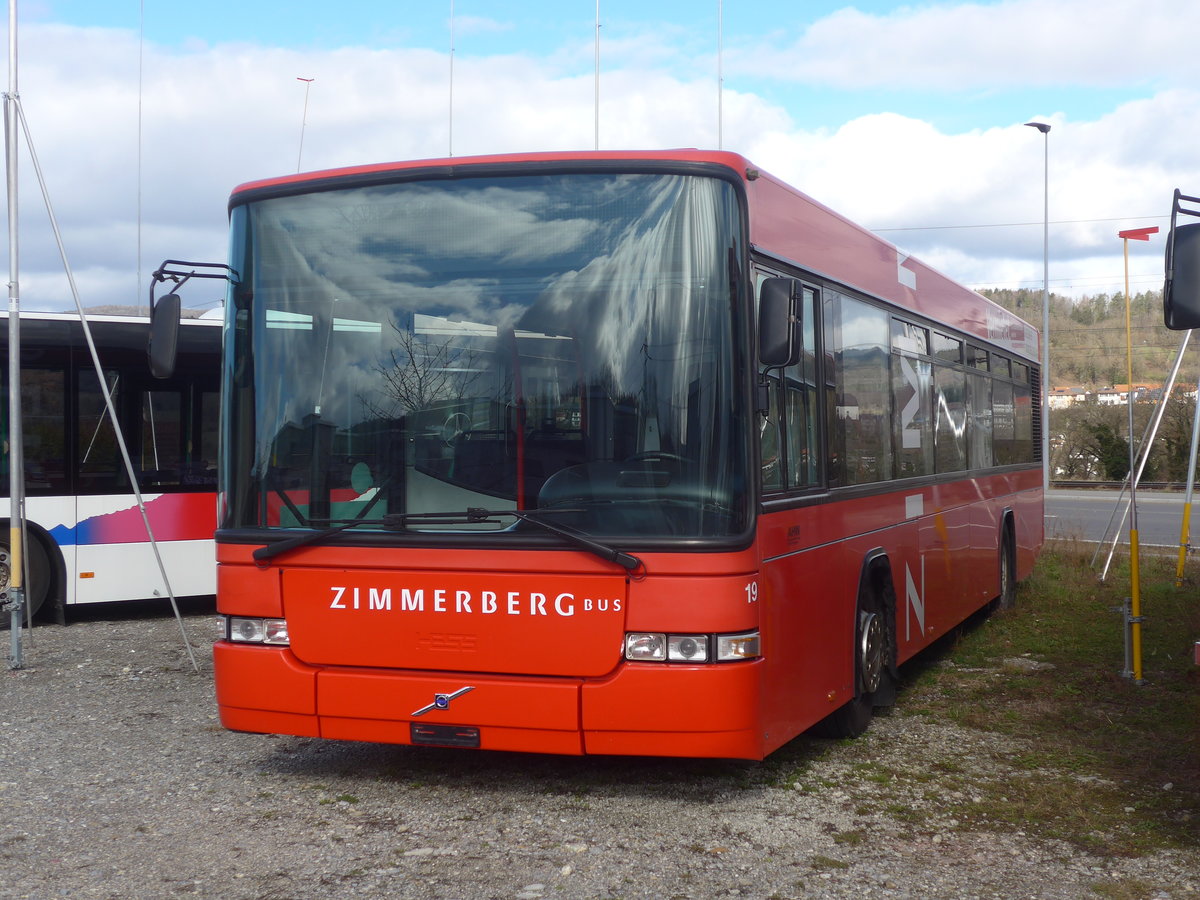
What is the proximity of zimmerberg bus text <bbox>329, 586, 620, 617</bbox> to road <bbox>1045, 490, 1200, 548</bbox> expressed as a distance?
1288 centimetres

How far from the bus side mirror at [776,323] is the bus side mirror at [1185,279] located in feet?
4.78

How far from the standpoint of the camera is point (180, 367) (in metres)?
12.9

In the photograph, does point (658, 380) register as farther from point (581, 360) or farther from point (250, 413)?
point (250, 413)

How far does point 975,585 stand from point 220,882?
738cm

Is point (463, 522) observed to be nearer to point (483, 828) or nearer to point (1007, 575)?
point (483, 828)

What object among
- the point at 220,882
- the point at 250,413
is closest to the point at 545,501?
the point at 250,413

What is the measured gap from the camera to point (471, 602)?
5.62m

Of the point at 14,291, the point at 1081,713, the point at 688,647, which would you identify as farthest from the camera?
the point at 14,291

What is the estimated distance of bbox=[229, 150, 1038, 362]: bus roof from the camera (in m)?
5.63

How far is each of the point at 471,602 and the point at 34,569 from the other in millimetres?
7969

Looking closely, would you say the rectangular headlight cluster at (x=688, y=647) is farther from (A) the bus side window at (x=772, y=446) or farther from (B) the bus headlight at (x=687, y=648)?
(A) the bus side window at (x=772, y=446)

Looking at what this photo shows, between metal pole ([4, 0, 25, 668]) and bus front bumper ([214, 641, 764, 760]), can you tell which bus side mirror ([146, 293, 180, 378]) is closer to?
bus front bumper ([214, 641, 764, 760])

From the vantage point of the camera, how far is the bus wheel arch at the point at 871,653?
7.18m

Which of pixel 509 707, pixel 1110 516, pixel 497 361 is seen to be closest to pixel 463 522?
pixel 497 361
